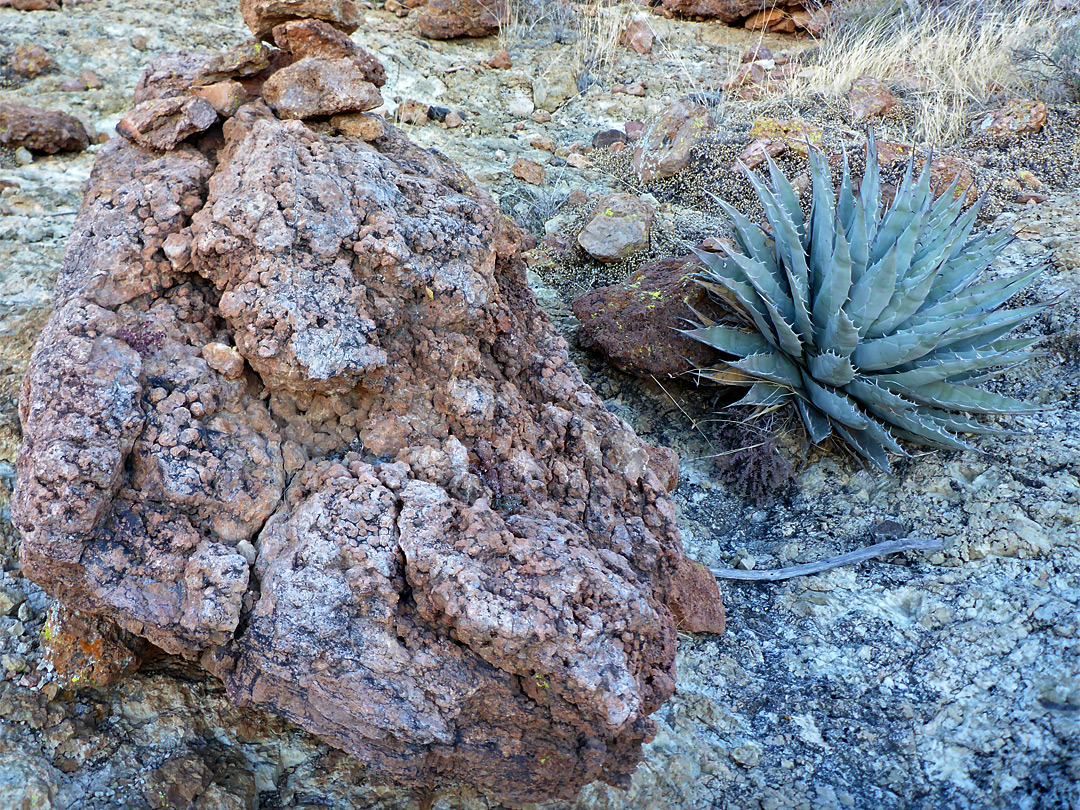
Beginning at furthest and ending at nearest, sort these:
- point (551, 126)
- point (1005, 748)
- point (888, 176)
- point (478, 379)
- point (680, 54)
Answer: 1. point (680, 54)
2. point (551, 126)
3. point (888, 176)
4. point (478, 379)
5. point (1005, 748)

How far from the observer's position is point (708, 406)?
3492mm

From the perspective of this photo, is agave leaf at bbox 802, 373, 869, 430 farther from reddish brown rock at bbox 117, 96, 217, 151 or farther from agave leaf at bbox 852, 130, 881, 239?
reddish brown rock at bbox 117, 96, 217, 151

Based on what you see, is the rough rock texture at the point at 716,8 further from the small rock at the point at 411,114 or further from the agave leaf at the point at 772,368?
the agave leaf at the point at 772,368

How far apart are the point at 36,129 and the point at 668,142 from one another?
363 centimetres

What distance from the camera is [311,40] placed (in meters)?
2.90

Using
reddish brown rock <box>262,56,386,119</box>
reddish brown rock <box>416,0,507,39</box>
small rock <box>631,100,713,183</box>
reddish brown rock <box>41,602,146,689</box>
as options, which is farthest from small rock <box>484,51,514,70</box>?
reddish brown rock <box>41,602,146,689</box>

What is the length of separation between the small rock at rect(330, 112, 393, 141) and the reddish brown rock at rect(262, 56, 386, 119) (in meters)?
0.03

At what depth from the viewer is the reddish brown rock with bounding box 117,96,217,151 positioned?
265 centimetres

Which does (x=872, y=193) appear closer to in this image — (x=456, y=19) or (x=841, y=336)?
(x=841, y=336)

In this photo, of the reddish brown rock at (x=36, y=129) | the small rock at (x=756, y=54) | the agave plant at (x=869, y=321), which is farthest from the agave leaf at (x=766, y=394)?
the small rock at (x=756, y=54)

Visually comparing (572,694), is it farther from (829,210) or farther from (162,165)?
(829,210)

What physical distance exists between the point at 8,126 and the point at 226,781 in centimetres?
393

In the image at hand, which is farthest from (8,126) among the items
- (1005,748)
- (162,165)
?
(1005,748)

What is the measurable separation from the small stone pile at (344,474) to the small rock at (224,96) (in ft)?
0.15
